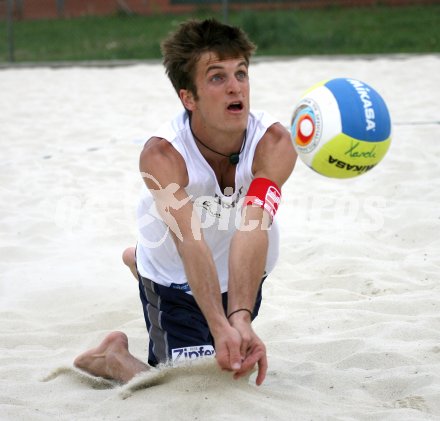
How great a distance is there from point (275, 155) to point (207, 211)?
0.33 m

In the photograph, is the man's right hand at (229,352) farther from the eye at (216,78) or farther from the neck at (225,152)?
the eye at (216,78)

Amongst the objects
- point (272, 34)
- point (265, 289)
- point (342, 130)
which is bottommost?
point (265, 289)

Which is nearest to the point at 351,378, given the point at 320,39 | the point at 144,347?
the point at 144,347

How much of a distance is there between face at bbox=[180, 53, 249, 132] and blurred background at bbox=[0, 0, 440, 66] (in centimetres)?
935

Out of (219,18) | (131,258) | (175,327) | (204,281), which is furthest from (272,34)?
(204,281)

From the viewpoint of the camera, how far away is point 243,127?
301cm

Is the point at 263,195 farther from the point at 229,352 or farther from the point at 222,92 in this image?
the point at 229,352

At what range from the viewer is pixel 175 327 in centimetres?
320

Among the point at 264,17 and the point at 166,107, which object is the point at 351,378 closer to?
the point at 166,107

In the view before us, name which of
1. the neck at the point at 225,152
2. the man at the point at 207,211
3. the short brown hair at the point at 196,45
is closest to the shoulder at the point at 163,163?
the man at the point at 207,211

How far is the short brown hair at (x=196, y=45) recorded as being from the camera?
3012 millimetres

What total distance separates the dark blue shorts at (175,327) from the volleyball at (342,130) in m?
0.66

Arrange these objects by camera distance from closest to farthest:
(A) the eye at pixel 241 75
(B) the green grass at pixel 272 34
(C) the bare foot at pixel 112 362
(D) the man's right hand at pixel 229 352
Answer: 1. (D) the man's right hand at pixel 229 352
2. (A) the eye at pixel 241 75
3. (C) the bare foot at pixel 112 362
4. (B) the green grass at pixel 272 34

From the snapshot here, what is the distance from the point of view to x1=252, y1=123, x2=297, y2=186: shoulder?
3020 millimetres
